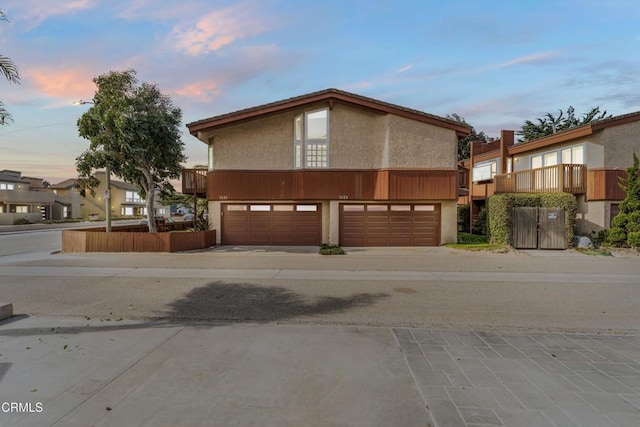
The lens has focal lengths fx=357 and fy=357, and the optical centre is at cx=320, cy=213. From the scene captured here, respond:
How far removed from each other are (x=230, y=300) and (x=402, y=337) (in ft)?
12.2

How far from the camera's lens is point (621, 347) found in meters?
4.93

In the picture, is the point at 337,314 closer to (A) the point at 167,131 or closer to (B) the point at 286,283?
(B) the point at 286,283

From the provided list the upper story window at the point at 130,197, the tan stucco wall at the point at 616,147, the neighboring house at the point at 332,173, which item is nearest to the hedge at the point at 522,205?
the neighboring house at the point at 332,173

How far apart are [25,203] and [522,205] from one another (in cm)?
5847

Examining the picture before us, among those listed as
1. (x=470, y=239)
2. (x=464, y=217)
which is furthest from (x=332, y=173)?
(x=464, y=217)

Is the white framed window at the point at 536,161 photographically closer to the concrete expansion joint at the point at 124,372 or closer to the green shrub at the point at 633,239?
the green shrub at the point at 633,239

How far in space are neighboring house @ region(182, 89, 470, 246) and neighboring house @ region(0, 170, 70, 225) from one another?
39993 millimetres

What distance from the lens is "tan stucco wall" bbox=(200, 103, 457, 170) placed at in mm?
18188

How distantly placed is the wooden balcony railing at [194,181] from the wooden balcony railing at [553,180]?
Result: 17.4m

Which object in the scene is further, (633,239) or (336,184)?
(336,184)

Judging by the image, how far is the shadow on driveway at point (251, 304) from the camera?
6.30m

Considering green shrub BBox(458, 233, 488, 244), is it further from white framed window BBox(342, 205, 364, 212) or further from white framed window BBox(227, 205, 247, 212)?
white framed window BBox(227, 205, 247, 212)

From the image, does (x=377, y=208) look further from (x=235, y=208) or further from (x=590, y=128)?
(x=590, y=128)

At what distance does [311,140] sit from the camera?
729 inches
